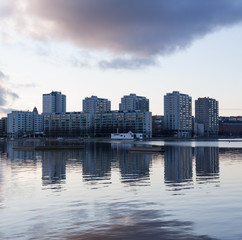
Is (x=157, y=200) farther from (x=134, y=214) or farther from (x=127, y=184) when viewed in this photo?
(x=127, y=184)

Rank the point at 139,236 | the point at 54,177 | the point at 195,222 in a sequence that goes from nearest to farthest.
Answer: the point at 139,236 → the point at 195,222 → the point at 54,177

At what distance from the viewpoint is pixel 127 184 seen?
37156mm

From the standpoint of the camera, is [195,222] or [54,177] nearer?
[195,222]

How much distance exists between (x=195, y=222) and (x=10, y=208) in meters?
14.4

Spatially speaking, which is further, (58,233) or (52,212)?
(52,212)

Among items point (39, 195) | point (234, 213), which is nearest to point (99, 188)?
point (39, 195)

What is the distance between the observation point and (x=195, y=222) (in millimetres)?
20156

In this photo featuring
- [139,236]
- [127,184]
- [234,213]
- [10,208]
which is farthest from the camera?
[127,184]

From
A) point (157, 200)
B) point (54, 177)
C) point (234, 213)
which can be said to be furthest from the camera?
point (54, 177)

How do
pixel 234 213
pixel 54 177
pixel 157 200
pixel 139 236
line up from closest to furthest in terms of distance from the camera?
pixel 139 236 < pixel 234 213 < pixel 157 200 < pixel 54 177

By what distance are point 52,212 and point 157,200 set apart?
9.41 m

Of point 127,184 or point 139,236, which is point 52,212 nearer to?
point 139,236

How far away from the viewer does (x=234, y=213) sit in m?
22.5

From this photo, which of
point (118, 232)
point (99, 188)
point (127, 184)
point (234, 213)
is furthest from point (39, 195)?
point (234, 213)
